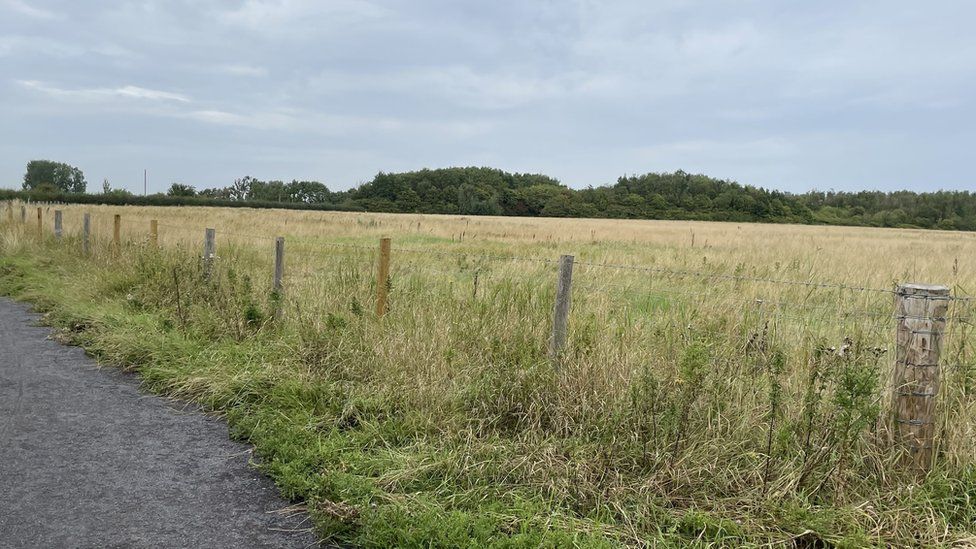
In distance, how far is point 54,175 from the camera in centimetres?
12181

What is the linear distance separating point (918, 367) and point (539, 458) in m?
2.13

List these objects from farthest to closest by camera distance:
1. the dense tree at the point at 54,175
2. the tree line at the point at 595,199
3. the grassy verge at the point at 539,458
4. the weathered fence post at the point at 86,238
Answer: the dense tree at the point at 54,175, the tree line at the point at 595,199, the weathered fence post at the point at 86,238, the grassy verge at the point at 539,458

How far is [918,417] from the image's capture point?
3756 mm

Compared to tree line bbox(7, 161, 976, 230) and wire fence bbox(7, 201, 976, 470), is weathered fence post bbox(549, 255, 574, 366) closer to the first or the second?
wire fence bbox(7, 201, 976, 470)

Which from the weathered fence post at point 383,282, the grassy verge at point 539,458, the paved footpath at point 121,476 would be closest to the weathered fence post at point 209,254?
the paved footpath at point 121,476

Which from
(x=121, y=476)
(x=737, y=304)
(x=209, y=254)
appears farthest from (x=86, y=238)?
(x=737, y=304)

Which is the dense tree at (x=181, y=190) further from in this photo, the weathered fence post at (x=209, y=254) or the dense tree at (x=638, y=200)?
the weathered fence post at (x=209, y=254)

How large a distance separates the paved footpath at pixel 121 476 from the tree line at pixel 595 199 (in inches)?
3007

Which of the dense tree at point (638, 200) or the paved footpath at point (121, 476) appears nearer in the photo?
the paved footpath at point (121, 476)

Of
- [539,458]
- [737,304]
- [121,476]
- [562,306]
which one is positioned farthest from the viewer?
[737,304]

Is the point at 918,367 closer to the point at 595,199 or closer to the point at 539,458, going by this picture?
the point at 539,458

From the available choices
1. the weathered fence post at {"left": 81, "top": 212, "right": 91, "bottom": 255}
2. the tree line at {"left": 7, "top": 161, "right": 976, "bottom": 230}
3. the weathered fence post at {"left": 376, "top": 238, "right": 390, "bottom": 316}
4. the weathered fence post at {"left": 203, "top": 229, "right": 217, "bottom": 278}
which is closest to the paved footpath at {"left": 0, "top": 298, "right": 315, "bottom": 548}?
the weathered fence post at {"left": 376, "top": 238, "right": 390, "bottom": 316}

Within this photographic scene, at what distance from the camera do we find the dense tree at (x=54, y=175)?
398 feet

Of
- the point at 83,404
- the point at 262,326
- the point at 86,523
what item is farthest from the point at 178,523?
the point at 262,326
